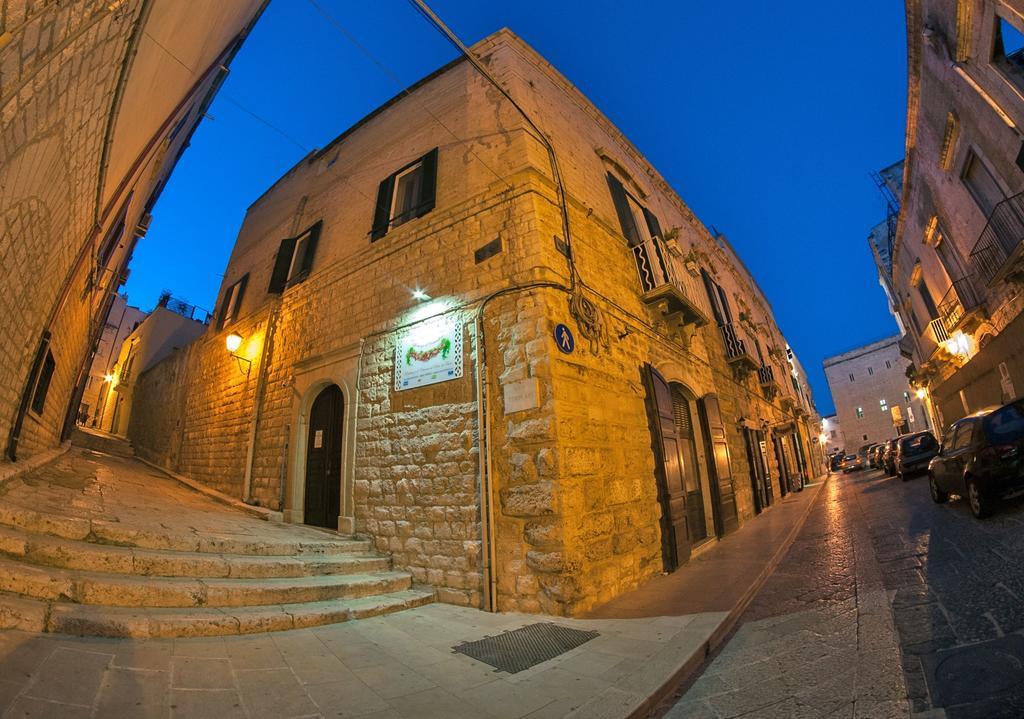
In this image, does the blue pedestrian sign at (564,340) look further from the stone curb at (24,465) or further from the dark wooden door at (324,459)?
the stone curb at (24,465)

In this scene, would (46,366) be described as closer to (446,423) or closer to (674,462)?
(446,423)

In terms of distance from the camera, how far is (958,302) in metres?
13.9

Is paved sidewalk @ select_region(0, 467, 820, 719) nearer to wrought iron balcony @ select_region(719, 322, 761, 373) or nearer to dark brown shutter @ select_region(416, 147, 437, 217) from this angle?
dark brown shutter @ select_region(416, 147, 437, 217)

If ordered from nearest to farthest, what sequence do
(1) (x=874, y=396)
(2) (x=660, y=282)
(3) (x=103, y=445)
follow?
(2) (x=660, y=282) → (3) (x=103, y=445) → (1) (x=874, y=396)

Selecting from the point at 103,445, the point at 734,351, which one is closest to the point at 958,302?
the point at 734,351

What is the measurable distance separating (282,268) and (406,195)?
152 inches

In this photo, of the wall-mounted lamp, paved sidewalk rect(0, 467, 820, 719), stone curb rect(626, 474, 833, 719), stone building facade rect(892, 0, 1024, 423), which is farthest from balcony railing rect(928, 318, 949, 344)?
the wall-mounted lamp

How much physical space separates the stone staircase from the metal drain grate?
1.34 meters

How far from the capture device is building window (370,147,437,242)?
275 inches

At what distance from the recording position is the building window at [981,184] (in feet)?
35.2

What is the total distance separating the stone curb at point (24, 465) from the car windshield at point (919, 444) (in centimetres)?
2085

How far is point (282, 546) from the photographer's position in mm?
4844

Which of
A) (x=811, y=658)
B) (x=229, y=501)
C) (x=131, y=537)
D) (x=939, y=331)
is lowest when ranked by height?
(x=811, y=658)

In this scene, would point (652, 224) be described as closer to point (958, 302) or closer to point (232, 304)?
point (232, 304)
